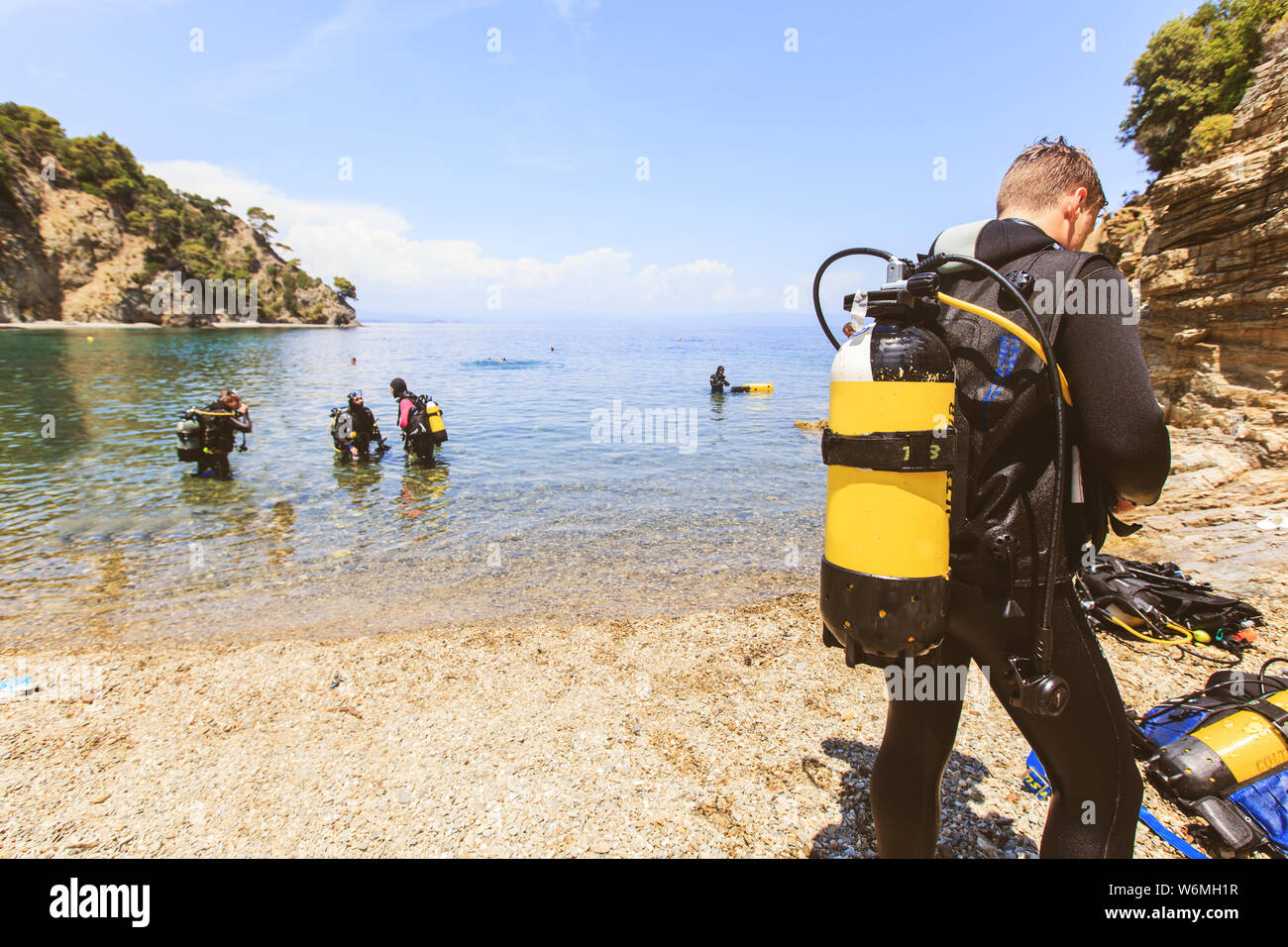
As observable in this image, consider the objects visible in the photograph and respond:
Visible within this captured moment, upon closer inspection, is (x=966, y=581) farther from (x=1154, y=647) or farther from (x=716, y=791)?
(x=1154, y=647)

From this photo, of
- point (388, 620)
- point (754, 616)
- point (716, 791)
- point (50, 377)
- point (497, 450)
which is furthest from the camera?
point (50, 377)

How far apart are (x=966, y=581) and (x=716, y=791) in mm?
2048

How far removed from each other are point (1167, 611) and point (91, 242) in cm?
11936

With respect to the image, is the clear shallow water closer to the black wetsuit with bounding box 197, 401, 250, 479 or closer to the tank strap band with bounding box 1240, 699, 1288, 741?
the black wetsuit with bounding box 197, 401, 250, 479

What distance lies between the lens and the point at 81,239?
81.3m

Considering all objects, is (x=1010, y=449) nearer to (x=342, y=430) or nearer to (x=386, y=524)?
(x=386, y=524)

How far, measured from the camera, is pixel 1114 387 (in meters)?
1.51

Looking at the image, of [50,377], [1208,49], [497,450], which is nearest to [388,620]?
[497,450]

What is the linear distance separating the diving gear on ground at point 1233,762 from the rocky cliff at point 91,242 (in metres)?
111

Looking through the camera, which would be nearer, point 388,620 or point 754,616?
point 754,616

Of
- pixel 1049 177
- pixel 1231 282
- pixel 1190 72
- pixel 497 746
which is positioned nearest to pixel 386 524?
pixel 497 746

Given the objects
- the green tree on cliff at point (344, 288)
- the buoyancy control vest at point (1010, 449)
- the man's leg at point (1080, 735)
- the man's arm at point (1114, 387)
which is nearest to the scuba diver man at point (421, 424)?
the buoyancy control vest at point (1010, 449)

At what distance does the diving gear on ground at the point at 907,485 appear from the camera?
157cm
